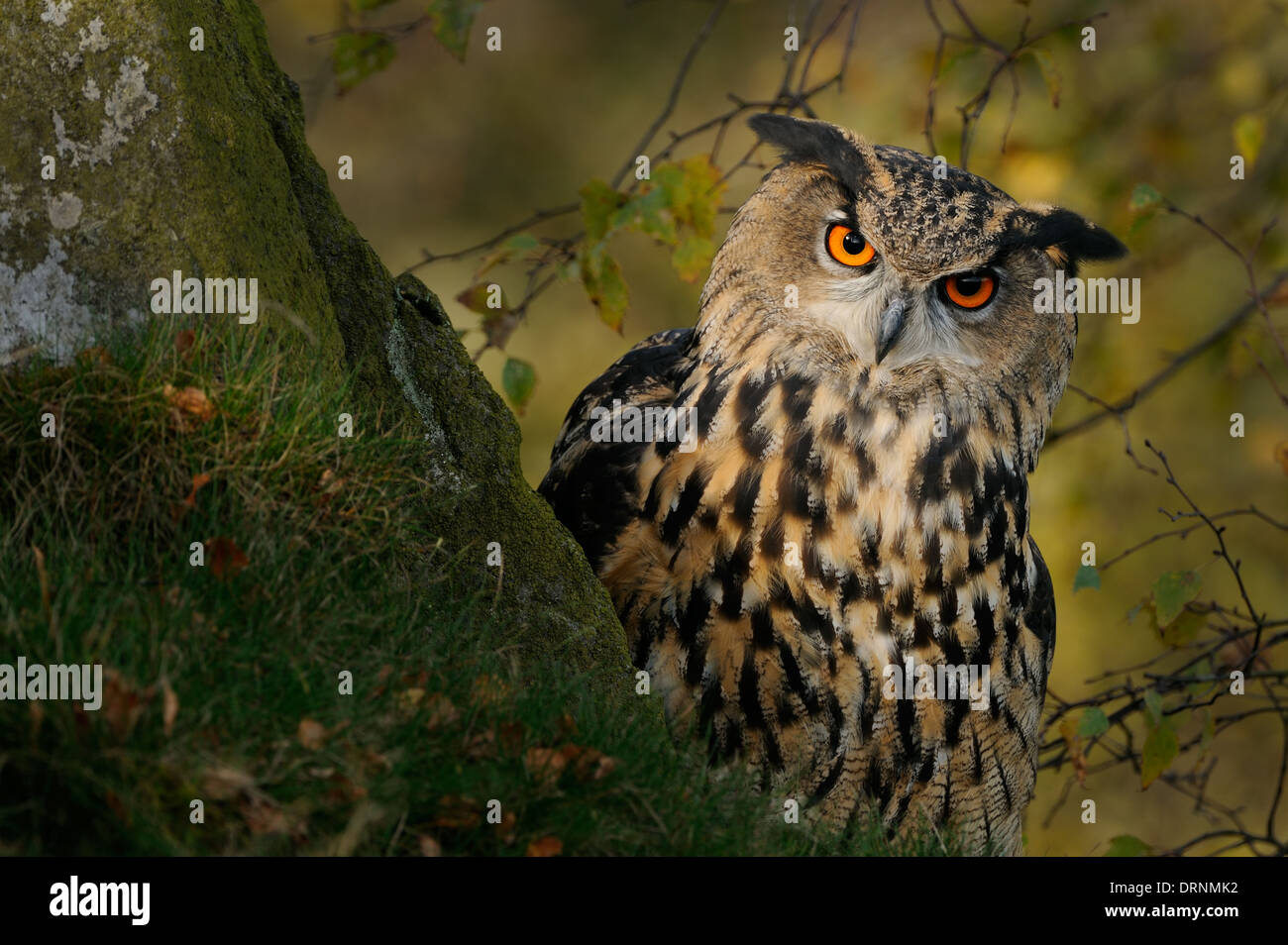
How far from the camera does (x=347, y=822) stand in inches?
76.2

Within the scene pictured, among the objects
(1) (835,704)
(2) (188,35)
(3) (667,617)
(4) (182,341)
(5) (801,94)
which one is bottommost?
(1) (835,704)

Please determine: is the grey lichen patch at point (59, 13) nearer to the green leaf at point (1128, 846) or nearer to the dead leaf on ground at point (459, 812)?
the dead leaf on ground at point (459, 812)

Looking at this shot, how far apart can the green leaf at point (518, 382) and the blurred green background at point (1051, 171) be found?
4.82 feet

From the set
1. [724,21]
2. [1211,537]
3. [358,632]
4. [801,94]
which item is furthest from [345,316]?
[724,21]

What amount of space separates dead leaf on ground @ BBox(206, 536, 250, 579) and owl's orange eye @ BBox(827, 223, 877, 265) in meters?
1.46

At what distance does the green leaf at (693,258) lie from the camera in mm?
3695

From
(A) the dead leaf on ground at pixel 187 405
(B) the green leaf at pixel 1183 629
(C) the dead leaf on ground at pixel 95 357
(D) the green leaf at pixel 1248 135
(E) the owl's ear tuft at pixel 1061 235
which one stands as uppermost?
(D) the green leaf at pixel 1248 135

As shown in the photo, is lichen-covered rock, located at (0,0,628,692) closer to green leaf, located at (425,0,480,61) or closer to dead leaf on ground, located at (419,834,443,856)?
dead leaf on ground, located at (419,834,443,856)

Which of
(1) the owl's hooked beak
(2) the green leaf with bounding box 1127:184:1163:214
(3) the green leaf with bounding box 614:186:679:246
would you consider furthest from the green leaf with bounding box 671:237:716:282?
(2) the green leaf with bounding box 1127:184:1163:214

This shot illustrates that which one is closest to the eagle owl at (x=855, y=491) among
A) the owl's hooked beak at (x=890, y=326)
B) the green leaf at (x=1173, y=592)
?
the owl's hooked beak at (x=890, y=326)

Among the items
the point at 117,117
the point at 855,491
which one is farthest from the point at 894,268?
the point at 117,117

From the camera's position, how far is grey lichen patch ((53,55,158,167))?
2480mm

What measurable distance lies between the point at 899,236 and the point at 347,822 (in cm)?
168

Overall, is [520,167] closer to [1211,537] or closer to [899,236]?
[1211,537]
